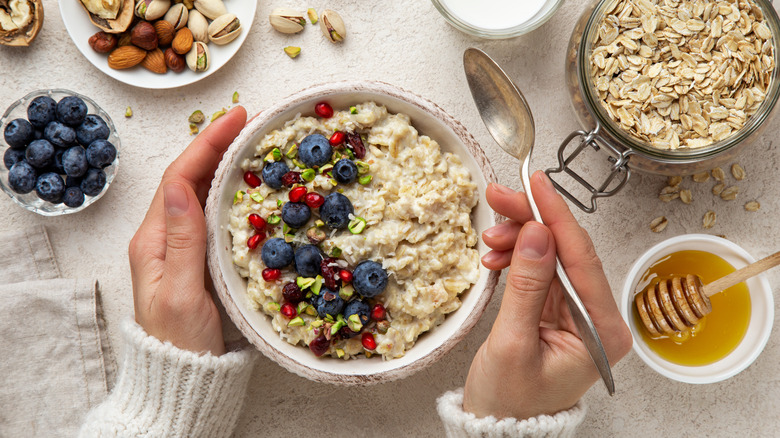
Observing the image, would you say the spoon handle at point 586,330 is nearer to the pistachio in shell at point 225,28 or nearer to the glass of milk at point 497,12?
the glass of milk at point 497,12

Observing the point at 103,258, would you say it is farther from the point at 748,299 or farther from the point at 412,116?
the point at 748,299

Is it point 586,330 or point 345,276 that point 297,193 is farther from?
point 586,330

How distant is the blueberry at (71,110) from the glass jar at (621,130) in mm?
1147

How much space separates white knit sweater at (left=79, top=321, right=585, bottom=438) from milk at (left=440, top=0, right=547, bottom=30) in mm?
912

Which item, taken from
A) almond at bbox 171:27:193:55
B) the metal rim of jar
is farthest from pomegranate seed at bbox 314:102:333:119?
the metal rim of jar

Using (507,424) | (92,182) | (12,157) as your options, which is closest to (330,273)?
(507,424)

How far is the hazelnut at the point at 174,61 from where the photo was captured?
1.57m

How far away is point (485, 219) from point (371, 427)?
67 cm

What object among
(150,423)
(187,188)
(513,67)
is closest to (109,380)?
(150,423)

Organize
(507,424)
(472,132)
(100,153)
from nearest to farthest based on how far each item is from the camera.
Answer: (507,424) → (100,153) → (472,132)

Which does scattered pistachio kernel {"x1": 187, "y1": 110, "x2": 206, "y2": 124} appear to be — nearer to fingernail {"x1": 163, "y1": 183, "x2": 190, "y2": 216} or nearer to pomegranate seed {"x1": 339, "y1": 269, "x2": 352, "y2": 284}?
fingernail {"x1": 163, "y1": 183, "x2": 190, "y2": 216}

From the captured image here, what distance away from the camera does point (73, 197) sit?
1.53m

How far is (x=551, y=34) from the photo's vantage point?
5.28ft

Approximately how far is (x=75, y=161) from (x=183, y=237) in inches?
17.2
